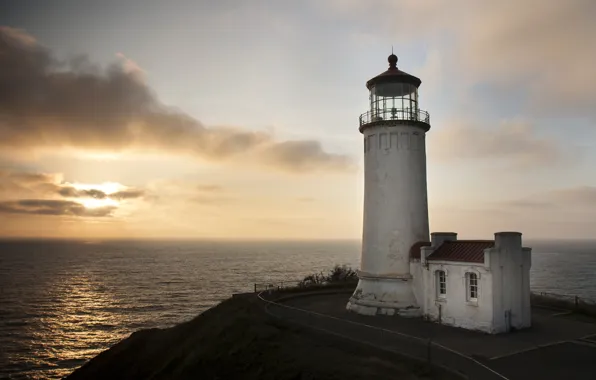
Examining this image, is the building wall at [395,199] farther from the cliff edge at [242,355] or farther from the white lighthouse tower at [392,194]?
the cliff edge at [242,355]

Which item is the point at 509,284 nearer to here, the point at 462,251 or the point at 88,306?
the point at 462,251

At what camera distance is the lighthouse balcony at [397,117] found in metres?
24.5

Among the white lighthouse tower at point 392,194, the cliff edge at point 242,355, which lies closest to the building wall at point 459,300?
the white lighthouse tower at point 392,194

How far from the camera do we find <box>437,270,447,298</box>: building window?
22.1 metres

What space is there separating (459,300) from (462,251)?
2.37 meters

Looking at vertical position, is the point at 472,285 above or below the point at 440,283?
above

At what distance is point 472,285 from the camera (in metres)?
20.7

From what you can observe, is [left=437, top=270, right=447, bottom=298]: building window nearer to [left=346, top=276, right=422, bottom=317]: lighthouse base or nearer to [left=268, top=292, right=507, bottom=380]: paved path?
[left=346, top=276, right=422, bottom=317]: lighthouse base

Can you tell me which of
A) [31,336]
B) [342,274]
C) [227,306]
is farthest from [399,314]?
[31,336]

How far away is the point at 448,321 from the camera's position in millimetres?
21531

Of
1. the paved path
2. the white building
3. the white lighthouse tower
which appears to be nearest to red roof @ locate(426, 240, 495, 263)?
the white building

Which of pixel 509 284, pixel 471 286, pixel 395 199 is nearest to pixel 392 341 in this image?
pixel 471 286

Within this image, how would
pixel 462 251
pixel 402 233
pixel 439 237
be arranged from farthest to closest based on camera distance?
pixel 402 233
pixel 439 237
pixel 462 251

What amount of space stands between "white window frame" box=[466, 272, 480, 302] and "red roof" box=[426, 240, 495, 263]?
0.71 metres
